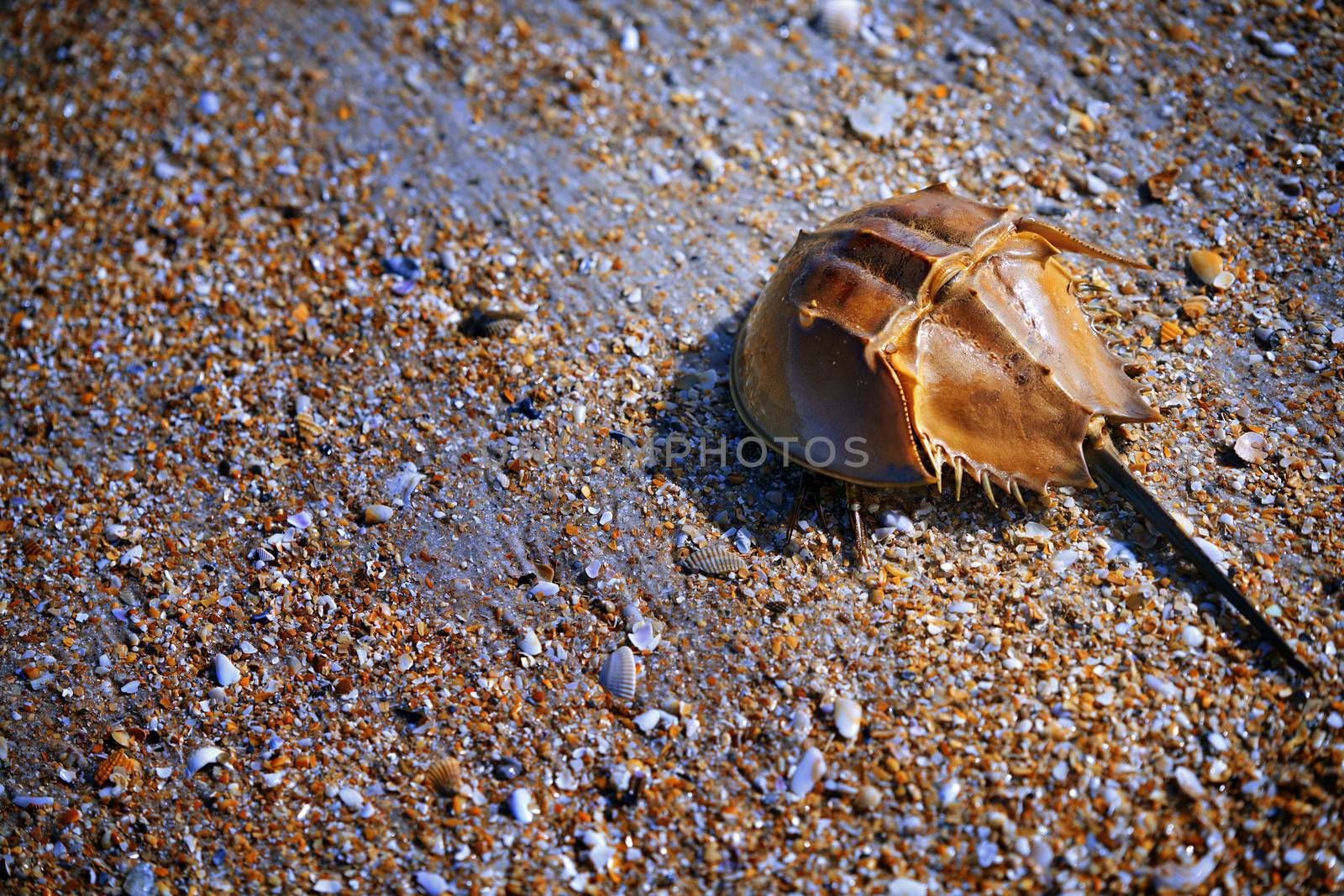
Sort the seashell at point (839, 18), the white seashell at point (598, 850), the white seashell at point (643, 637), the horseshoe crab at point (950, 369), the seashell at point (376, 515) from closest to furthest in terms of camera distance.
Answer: the white seashell at point (598, 850) → the horseshoe crab at point (950, 369) → the white seashell at point (643, 637) → the seashell at point (376, 515) → the seashell at point (839, 18)

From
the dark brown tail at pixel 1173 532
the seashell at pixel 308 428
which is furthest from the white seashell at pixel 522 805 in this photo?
the dark brown tail at pixel 1173 532

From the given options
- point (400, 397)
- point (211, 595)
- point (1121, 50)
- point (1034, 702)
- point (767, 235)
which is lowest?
point (211, 595)

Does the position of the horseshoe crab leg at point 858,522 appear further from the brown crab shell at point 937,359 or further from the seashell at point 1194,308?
the seashell at point 1194,308

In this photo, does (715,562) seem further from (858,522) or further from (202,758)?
(202,758)

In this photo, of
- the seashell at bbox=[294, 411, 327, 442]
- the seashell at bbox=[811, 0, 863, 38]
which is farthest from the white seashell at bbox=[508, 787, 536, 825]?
the seashell at bbox=[811, 0, 863, 38]

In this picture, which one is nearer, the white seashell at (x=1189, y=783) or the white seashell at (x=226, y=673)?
the white seashell at (x=1189, y=783)

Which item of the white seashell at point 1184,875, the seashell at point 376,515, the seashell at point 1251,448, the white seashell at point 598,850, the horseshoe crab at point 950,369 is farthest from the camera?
the seashell at point 376,515

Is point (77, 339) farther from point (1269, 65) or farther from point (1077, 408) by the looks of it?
point (1269, 65)

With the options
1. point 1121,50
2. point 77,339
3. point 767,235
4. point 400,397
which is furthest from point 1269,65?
point 77,339
